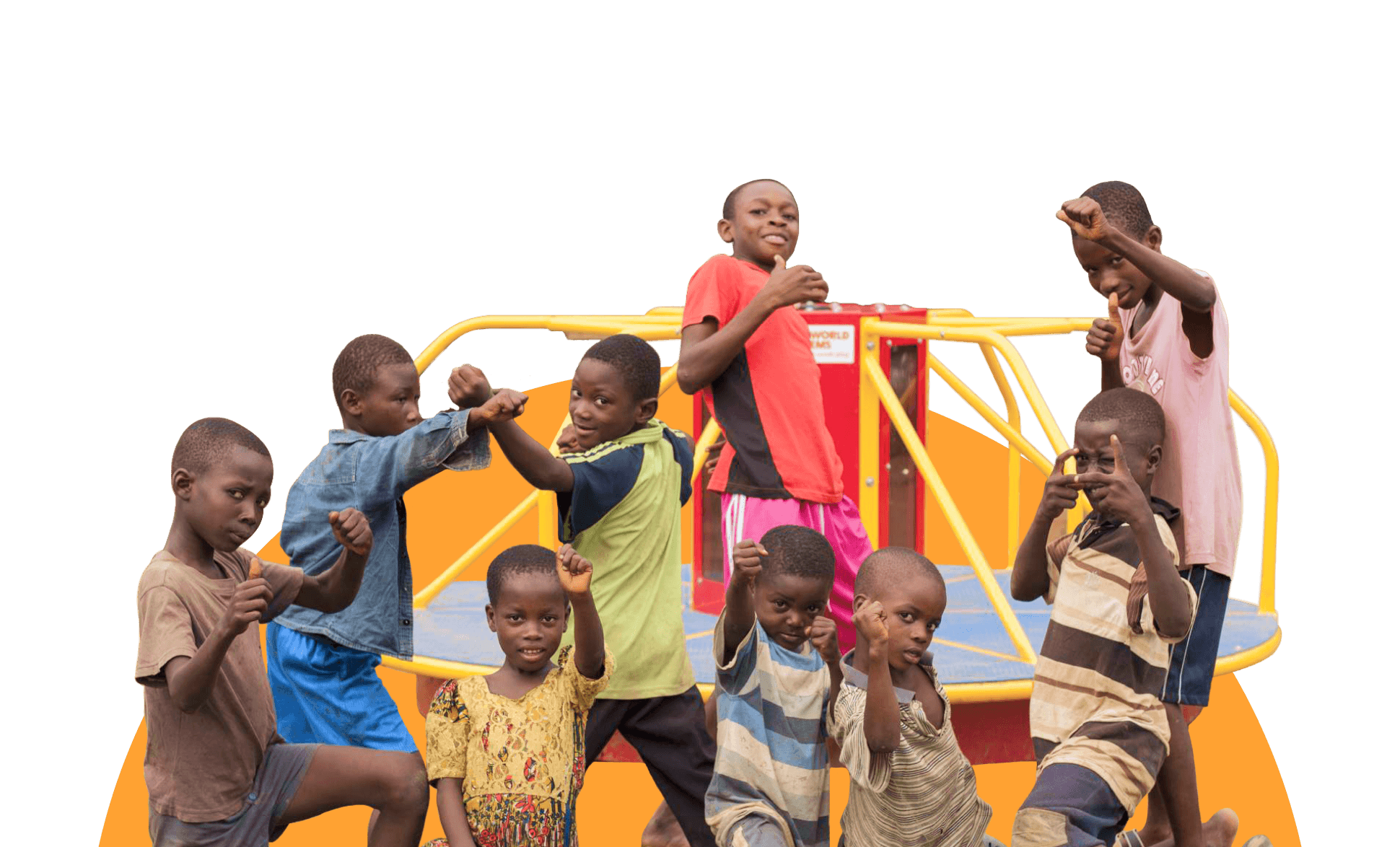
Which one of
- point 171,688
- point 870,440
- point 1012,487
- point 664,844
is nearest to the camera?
point 171,688

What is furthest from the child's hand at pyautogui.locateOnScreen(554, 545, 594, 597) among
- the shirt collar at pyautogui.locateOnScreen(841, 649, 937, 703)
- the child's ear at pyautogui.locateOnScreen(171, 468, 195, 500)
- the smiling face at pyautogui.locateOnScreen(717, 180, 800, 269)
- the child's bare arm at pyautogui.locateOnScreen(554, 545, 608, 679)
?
the smiling face at pyautogui.locateOnScreen(717, 180, 800, 269)

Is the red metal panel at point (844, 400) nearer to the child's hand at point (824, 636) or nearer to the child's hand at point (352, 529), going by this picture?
the child's hand at point (824, 636)

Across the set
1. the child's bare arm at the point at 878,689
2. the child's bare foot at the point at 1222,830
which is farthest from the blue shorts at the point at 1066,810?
the child's bare foot at the point at 1222,830

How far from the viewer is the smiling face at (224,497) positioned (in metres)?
4.23

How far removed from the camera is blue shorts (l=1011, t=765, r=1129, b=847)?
4508 millimetres

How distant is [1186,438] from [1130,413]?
8.1 inches

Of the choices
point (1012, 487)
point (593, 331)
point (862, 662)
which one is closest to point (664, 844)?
point (862, 662)

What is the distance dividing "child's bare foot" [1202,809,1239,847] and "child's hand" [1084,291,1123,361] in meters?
1.54

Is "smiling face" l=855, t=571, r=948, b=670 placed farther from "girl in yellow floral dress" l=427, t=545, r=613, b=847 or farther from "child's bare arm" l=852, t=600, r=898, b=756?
"girl in yellow floral dress" l=427, t=545, r=613, b=847

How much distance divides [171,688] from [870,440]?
2.99 metres

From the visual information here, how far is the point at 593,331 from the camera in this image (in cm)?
671

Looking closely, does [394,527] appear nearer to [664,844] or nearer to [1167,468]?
[664,844]

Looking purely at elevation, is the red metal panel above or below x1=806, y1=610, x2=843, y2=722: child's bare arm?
above

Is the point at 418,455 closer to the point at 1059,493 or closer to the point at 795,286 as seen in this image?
the point at 795,286
